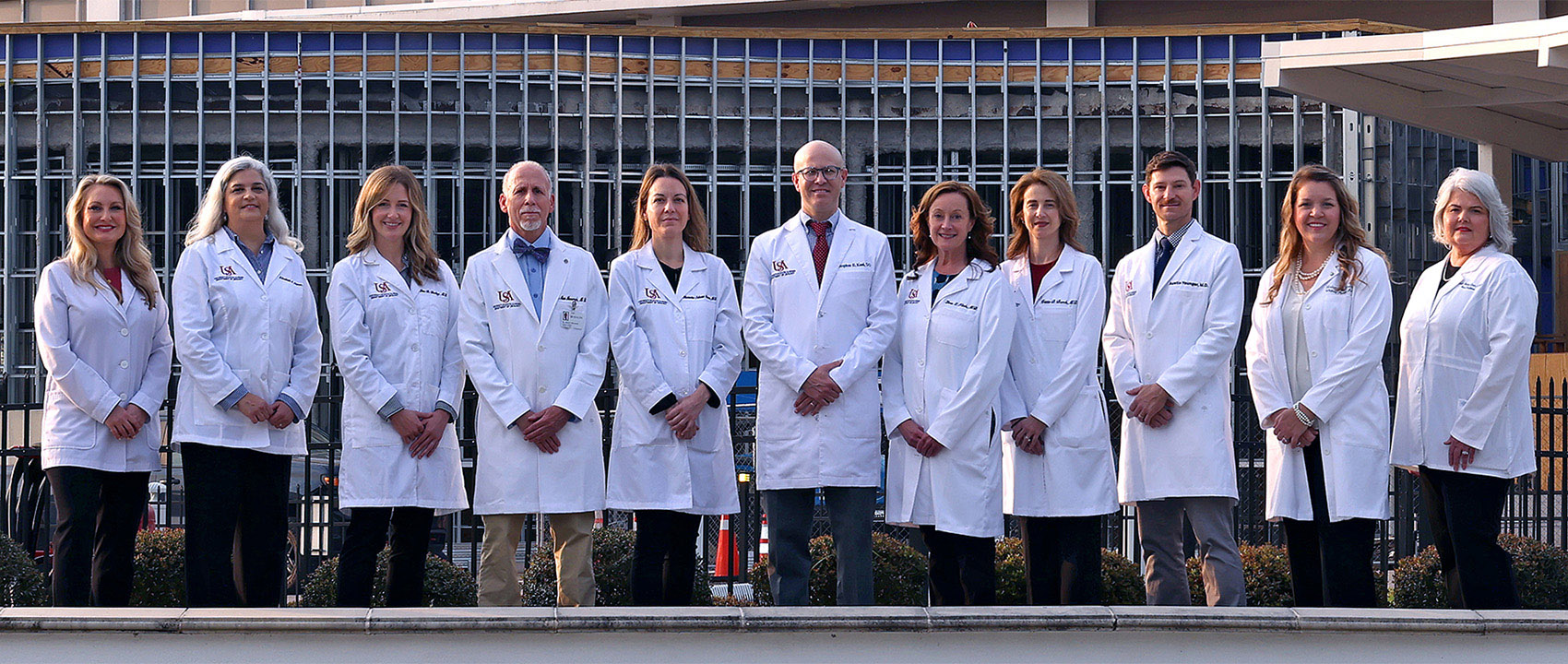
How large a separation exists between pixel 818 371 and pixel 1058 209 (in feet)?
A: 4.06

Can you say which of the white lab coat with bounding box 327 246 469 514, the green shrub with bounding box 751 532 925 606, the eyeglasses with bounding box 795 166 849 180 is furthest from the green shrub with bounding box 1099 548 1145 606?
the white lab coat with bounding box 327 246 469 514

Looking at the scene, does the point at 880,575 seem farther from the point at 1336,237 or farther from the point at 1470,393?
the point at 1470,393

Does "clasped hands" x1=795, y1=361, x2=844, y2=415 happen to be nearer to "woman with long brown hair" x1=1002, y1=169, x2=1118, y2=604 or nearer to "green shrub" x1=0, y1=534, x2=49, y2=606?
"woman with long brown hair" x1=1002, y1=169, x2=1118, y2=604

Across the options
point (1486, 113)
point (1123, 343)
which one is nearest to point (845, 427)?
point (1123, 343)

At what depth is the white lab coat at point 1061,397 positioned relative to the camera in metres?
6.79

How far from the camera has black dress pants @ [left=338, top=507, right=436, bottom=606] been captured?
664 cm

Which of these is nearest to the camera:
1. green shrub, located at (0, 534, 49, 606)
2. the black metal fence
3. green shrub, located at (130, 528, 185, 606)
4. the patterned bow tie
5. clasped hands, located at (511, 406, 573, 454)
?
clasped hands, located at (511, 406, 573, 454)

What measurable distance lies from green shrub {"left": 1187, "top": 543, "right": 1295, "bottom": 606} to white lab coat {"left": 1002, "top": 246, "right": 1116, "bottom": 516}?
3.79ft

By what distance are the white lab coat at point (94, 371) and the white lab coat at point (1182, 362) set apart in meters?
3.99

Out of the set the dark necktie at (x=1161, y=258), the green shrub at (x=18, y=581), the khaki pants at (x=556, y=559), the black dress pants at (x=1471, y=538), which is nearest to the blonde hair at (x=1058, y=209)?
the dark necktie at (x=1161, y=258)

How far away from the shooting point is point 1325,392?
21.8ft

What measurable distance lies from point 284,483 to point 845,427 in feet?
7.47

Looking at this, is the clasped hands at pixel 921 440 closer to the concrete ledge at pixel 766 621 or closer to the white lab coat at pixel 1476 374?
the concrete ledge at pixel 766 621

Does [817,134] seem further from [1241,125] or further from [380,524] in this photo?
[380,524]
